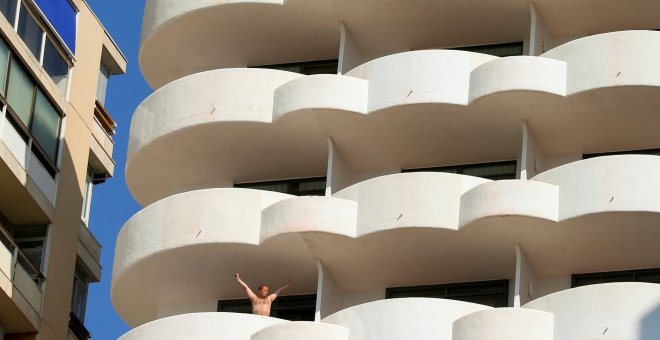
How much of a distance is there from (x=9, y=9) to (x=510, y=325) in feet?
43.8

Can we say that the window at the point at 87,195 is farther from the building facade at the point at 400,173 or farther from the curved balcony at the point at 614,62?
the curved balcony at the point at 614,62

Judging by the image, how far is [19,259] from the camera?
43.8m

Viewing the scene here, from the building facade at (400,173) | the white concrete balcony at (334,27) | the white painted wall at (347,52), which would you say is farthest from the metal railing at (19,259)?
the white painted wall at (347,52)

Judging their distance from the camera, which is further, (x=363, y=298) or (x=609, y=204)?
(x=363, y=298)

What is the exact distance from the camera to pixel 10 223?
4512 cm

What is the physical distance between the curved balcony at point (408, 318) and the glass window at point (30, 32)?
1050 centimetres

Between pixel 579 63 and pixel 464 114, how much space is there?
7.72ft

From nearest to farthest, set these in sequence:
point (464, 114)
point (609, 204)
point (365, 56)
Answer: point (609, 204) < point (464, 114) < point (365, 56)

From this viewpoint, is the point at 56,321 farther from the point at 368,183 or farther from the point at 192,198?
the point at 368,183

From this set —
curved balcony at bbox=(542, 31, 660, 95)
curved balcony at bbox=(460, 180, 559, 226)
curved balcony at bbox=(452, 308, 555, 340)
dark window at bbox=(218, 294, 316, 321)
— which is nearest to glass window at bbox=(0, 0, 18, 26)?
dark window at bbox=(218, 294, 316, 321)

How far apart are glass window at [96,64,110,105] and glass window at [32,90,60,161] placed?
16.9 feet

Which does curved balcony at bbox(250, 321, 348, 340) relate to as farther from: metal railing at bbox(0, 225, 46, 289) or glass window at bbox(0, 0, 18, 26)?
glass window at bbox(0, 0, 18, 26)

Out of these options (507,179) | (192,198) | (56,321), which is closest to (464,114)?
(507,179)

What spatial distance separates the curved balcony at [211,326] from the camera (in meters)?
39.5
